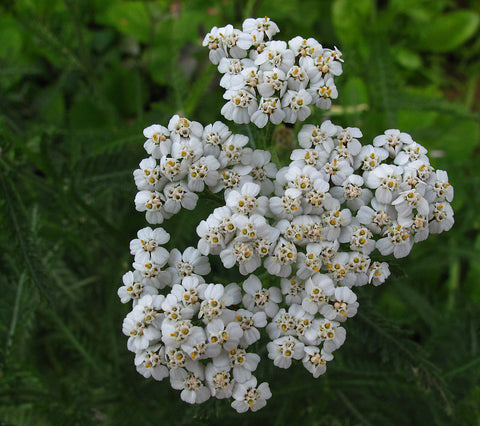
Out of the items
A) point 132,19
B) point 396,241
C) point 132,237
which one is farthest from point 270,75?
point 132,19

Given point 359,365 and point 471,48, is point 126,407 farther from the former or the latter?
point 471,48

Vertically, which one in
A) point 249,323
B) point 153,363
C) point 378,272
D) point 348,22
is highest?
point 348,22

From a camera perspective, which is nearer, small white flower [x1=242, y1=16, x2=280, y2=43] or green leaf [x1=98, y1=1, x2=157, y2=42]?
small white flower [x1=242, y1=16, x2=280, y2=43]

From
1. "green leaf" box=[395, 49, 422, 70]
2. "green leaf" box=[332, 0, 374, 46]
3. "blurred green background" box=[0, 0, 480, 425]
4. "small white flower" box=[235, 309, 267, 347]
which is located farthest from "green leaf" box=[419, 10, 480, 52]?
"small white flower" box=[235, 309, 267, 347]

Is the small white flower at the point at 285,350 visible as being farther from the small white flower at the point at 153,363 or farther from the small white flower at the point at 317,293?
the small white flower at the point at 153,363

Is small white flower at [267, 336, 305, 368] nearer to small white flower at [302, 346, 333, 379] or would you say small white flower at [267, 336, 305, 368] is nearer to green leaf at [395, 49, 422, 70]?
small white flower at [302, 346, 333, 379]

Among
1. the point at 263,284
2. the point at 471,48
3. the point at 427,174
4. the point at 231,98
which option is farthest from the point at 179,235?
the point at 471,48

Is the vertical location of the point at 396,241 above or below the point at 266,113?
below

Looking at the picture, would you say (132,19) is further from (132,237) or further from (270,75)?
(270,75)
